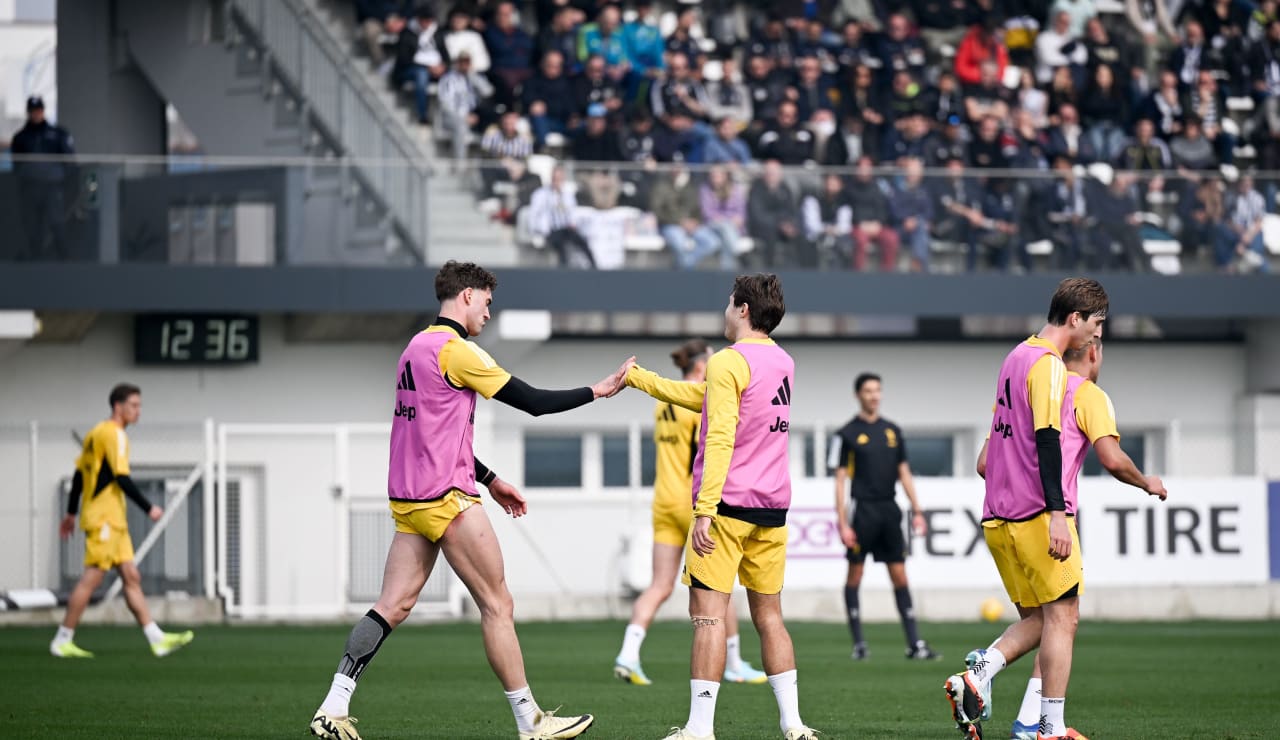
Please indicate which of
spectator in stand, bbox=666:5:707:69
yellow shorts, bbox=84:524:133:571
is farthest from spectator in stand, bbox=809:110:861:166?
yellow shorts, bbox=84:524:133:571

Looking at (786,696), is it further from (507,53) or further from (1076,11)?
(1076,11)

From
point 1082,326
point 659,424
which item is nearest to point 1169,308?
point 659,424

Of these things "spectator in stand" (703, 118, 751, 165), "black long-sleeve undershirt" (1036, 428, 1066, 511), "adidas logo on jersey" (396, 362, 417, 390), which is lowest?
"black long-sleeve undershirt" (1036, 428, 1066, 511)

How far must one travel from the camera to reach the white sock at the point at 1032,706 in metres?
8.75

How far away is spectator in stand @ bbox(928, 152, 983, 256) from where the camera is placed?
75.8 ft

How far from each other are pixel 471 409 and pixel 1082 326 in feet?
9.25

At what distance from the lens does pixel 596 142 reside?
80.3 feet

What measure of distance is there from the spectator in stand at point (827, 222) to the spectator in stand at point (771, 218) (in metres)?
0.19

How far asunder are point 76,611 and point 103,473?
1.16 metres

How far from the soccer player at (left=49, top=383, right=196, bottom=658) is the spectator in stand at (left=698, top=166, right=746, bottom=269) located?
917 cm

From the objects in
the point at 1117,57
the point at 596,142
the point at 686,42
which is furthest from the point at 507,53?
the point at 1117,57

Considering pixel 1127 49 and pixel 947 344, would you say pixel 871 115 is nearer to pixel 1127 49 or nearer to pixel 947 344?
pixel 947 344

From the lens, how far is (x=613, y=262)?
2291 cm

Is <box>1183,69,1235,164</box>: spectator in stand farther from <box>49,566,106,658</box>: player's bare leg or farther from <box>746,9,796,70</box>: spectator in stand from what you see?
<box>49,566,106,658</box>: player's bare leg
